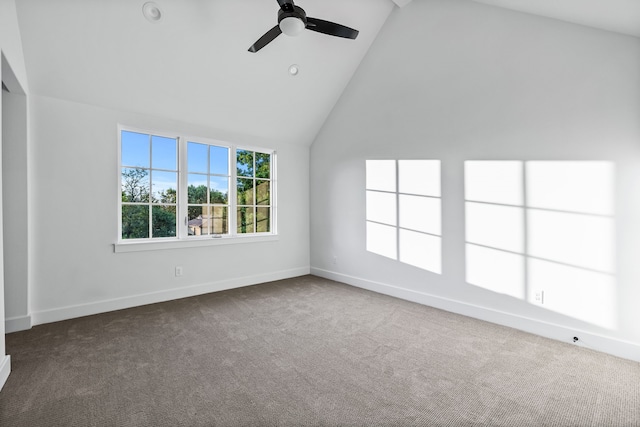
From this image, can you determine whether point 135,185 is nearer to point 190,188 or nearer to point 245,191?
point 190,188

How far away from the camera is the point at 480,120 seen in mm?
3357

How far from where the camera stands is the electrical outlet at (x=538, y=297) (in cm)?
297

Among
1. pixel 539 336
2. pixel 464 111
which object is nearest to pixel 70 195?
pixel 464 111

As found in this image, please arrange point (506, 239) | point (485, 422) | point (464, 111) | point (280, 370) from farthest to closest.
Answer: point (464, 111)
point (506, 239)
point (280, 370)
point (485, 422)

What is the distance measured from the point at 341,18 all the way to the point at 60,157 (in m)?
3.52

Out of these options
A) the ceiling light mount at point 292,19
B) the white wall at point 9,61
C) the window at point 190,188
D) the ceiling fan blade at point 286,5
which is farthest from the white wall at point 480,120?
the white wall at point 9,61

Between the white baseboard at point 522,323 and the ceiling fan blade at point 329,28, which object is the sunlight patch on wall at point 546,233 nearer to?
the white baseboard at point 522,323

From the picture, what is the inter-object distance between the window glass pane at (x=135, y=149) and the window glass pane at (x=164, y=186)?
20cm

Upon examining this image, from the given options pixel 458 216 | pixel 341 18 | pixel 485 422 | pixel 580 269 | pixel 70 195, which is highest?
pixel 341 18

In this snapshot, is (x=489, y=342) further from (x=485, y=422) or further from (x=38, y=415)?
(x=38, y=415)

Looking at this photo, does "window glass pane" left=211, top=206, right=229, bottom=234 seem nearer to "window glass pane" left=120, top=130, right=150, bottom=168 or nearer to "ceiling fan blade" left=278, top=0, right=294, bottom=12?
"window glass pane" left=120, top=130, right=150, bottom=168

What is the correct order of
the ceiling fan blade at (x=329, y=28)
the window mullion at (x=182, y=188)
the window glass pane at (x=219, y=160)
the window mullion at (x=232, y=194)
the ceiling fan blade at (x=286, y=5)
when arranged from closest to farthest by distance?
the ceiling fan blade at (x=286, y=5), the ceiling fan blade at (x=329, y=28), the window mullion at (x=182, y=188), the window glass pane at (x=219, y=160), the window mullion at (x=232, y=194)

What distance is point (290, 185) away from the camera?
5312mm

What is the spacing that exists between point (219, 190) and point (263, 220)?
0.91 m
